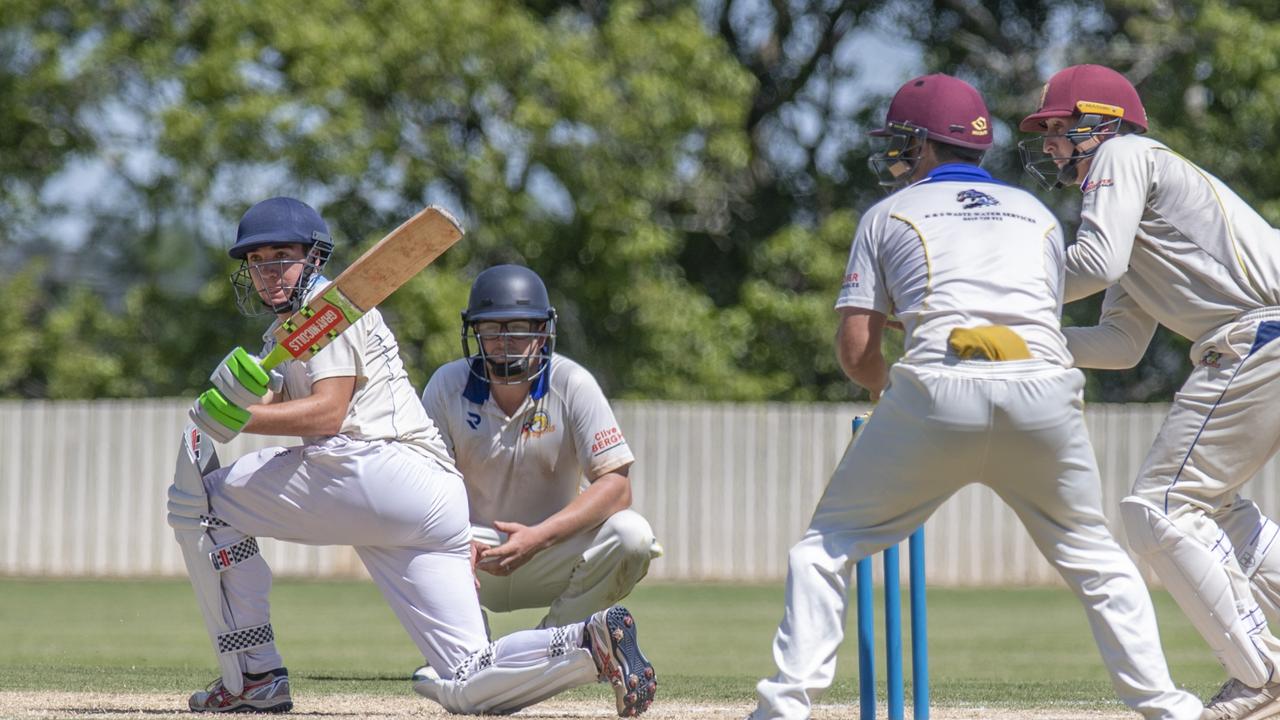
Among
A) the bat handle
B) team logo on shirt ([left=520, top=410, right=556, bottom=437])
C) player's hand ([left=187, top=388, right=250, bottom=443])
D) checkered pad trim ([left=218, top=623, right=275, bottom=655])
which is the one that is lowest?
checkered pad trim ([left=218, top=623, right=275, bottom=655])

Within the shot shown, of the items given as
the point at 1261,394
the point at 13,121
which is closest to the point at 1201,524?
the point at 1261,394

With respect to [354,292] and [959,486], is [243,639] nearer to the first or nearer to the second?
[354,292]

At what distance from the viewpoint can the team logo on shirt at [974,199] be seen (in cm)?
457

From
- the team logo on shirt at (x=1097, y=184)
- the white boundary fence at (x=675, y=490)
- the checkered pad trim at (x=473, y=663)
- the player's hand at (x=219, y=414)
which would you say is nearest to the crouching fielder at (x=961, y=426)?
the team logo on shirt at (x=1097, y=184)

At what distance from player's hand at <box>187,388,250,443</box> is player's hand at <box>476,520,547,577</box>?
1.27 meters

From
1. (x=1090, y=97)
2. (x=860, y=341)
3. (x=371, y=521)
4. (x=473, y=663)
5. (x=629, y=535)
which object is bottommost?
(x=473, y=663)

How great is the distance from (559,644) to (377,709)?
951 millimetres

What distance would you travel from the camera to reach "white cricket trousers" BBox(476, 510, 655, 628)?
6.56 m

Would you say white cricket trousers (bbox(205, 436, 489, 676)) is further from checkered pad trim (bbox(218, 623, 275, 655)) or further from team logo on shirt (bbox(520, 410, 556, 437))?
team logo on shirt (bbox(520, 410, 556, 437))

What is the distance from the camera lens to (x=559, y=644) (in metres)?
5.39

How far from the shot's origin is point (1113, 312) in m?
5.86

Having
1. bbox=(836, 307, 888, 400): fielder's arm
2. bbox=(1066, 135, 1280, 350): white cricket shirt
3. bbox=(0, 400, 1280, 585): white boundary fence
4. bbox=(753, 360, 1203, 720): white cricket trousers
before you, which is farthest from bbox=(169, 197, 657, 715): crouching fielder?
bbox=(0, 400, 1280, 585): white boundary fence

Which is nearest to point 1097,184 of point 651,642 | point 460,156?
point 651,642

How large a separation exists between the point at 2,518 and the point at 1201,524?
48.8 ft
